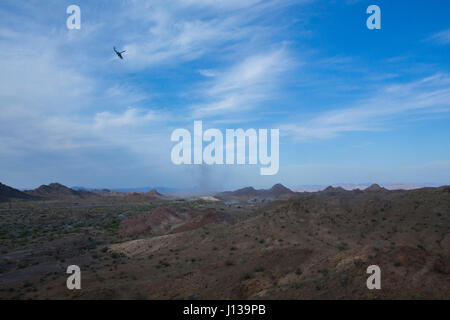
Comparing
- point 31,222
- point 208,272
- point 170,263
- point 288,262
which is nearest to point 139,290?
point 208,272

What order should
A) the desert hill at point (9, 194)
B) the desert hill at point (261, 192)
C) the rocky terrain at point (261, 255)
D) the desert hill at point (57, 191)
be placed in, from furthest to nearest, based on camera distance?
the desert hill at point (57, 191) → the desert hill at point (261, 192) → the desert hill at point (9, 194) → the rocky terrain at point (261, 255)

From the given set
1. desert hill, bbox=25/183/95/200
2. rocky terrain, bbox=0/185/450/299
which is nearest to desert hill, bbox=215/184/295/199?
desert hill, bbox=25/183/95/200

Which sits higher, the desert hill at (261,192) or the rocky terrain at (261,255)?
the rocky terrain at (261,255)

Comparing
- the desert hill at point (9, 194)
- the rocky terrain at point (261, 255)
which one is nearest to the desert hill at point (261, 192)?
the desert hill at point (9, 194)

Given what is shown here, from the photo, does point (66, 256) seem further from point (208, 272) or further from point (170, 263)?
point (208, 272)

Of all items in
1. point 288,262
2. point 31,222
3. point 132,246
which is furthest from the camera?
point 31,222

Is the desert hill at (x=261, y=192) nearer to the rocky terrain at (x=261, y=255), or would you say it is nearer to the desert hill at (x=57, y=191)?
the desert hill at (x=57, y=191)

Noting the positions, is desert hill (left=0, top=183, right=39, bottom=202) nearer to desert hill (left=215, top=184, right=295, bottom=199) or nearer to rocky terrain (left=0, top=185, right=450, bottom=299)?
desert hill (left=215, top=184, right=295, bottom=199)

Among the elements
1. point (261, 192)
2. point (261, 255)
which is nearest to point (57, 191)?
point (261, 192)

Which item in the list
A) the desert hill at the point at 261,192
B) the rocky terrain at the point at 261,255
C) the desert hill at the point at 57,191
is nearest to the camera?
the rocky terrain at the point at 261,255
